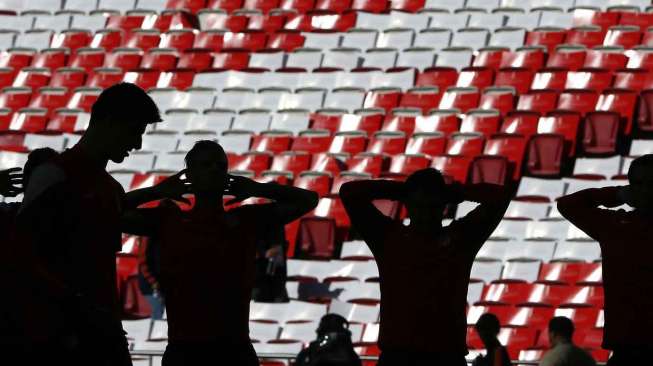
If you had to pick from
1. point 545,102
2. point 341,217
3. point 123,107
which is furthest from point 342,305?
point 123,107

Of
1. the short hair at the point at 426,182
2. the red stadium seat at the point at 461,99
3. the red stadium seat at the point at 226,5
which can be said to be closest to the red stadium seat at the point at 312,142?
the red stadium seat at the point at 461,99

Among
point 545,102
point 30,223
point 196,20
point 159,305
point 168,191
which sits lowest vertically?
point 30,223

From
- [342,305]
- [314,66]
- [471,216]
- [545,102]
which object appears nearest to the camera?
[471,216]

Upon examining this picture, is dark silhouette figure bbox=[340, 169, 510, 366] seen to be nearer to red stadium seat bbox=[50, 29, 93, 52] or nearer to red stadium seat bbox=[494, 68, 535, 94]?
red stadium seat bbox=[494, 68, 535, 94]

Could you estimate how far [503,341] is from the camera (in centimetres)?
1175

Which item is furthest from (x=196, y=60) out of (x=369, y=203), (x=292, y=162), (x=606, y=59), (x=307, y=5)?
(x=369, y=203)

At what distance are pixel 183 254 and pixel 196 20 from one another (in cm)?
1526

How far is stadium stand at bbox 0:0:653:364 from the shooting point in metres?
12.9

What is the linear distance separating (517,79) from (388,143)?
6.14ft

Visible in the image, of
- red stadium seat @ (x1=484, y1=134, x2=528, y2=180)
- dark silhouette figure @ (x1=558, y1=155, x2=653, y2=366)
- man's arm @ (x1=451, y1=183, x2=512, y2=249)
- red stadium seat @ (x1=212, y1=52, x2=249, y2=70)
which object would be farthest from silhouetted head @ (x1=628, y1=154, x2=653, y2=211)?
red stadium seat @ (x1=212, y1=52, x2=249, y2=70)

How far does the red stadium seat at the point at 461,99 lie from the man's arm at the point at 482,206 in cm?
1083

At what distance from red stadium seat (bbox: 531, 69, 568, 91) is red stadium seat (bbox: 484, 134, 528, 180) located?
1473mm

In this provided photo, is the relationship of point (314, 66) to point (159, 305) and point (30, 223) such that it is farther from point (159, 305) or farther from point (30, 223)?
point (30, 223)

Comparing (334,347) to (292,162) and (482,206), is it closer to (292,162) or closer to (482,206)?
(482,206)
